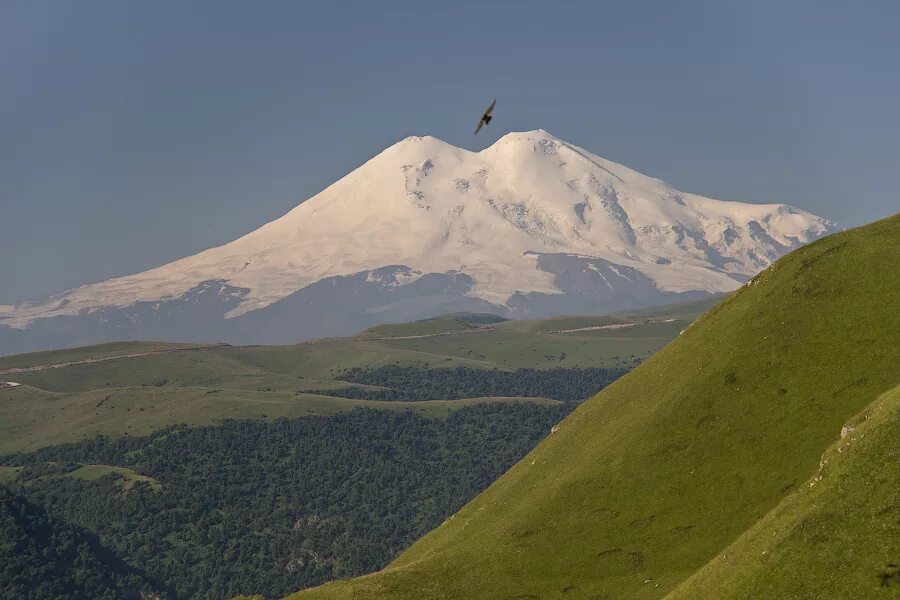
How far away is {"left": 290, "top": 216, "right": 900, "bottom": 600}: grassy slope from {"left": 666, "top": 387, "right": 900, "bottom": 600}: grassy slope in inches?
454

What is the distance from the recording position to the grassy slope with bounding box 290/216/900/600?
252ft

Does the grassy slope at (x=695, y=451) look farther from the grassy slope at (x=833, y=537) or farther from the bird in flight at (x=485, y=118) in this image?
the bird in flight at (x=485, y=118)

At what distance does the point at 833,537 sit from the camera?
5544cm

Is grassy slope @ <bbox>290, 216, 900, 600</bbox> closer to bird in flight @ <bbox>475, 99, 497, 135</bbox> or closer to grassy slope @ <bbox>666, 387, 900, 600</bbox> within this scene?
grassy slope @ <bbox>666, 387, 900, 600</bbox>

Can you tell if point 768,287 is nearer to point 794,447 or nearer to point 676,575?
point 794,447

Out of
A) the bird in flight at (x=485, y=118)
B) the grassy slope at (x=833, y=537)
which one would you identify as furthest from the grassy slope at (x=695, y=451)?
the bird in flight at (x=485, y=118)

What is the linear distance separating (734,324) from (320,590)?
4398 centimetres

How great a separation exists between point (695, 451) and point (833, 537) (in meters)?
29.9

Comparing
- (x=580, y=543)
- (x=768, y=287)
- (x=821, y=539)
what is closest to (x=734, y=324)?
(x=768, y=287)

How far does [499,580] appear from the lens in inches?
3162

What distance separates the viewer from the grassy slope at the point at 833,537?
53.0 m

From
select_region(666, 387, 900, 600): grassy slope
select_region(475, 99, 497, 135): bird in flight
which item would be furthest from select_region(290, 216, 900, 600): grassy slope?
select_region(475, 99, 497, 135): bird in flight

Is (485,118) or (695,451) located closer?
(485,118)

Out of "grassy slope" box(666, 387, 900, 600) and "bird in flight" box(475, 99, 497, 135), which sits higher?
"bird in flight" box(475, 99, 497, 135)
